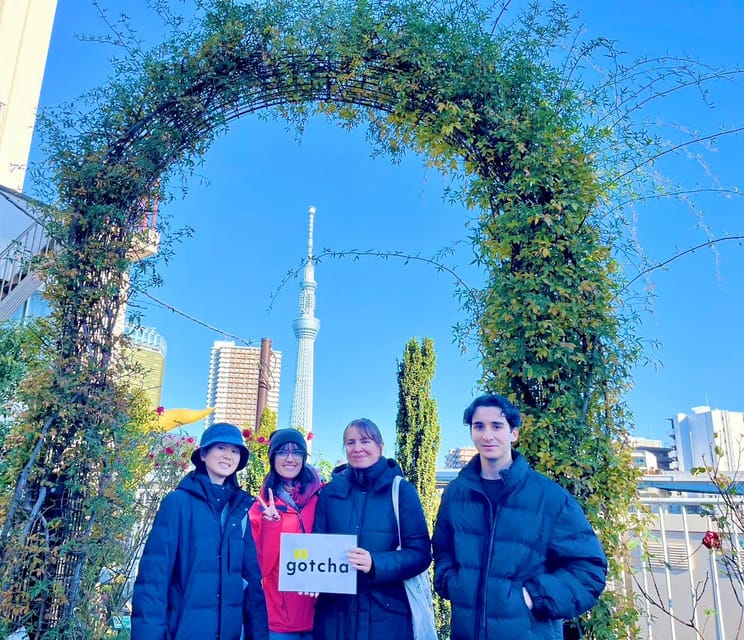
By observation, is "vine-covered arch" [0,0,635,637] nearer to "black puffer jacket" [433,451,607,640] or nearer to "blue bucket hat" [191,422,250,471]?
"black puffer jacket" [433,451,607,640]

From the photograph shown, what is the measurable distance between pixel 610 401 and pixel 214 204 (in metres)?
3.36

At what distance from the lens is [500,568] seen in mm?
1795

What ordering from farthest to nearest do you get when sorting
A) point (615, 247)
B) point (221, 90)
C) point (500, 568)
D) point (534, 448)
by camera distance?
1. point (221, 90)
2. point (615, 247)
3. point (534, 448)
4. point (500, 568)

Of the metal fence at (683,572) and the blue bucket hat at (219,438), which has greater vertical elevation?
the blue bucket hat at (219,438)

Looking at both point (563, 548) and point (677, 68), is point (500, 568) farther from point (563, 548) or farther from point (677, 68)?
point (677, 68)

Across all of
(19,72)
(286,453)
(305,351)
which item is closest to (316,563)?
(286,453)

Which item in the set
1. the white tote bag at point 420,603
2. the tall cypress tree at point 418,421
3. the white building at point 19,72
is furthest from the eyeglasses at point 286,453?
the white building at point 19,72

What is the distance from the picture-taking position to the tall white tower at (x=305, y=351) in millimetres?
54656

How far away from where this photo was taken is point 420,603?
2.17m

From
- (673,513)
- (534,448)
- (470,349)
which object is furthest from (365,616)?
(673,513)

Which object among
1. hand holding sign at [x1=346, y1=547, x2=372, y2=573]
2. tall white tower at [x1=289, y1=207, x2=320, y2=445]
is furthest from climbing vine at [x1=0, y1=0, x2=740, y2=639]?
tall white tower at [x1=289, y1=207, x2=320, y2=445]

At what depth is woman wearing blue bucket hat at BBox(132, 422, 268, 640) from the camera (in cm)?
190

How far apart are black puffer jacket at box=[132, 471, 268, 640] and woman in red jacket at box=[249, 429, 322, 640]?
0.30m

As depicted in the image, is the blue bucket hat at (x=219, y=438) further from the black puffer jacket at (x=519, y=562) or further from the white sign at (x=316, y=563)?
the black puffer jacket at (x=519, y=562)
